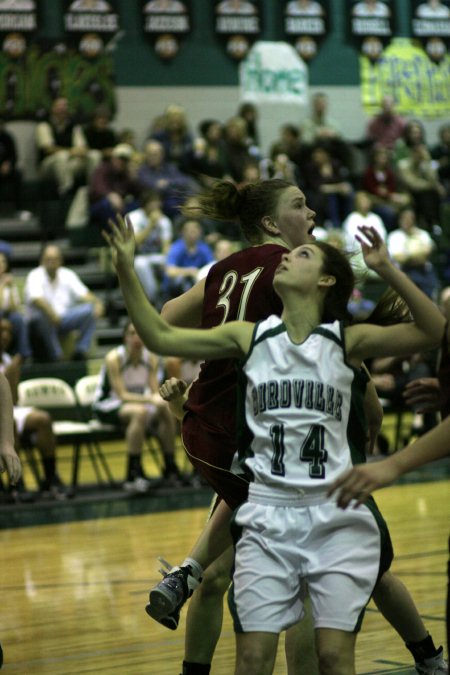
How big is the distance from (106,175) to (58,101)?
1.39 meters

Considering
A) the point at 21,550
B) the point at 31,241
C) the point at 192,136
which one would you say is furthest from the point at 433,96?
the point at 21,550

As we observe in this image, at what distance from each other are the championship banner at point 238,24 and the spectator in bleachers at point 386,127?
7.11ft

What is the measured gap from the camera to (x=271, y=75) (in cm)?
1938

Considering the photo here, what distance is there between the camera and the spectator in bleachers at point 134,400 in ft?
36.2

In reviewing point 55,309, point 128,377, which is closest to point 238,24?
point 55,309

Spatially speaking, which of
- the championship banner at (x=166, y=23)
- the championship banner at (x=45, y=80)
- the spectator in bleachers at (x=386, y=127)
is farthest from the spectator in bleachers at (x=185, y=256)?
the spectator in bleachers at (x=386, y=127)

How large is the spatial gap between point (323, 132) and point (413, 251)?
3.28 m

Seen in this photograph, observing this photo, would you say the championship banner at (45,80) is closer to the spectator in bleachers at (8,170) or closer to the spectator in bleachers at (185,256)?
the spectator in bleachers at (8,170)

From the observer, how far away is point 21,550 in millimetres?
8766

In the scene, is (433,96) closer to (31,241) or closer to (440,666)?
(31,241)

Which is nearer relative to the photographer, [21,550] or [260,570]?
[260,570]

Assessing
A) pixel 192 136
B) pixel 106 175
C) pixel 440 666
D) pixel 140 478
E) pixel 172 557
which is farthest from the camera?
pixel 192 136

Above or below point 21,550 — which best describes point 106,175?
above

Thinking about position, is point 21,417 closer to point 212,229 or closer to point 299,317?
point 212,229
